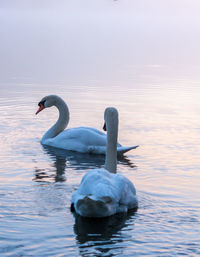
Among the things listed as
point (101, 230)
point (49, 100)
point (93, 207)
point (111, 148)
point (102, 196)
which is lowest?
point (101, 230)

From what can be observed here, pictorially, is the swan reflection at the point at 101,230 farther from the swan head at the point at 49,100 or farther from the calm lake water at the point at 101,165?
the swan head at the point at 49,100

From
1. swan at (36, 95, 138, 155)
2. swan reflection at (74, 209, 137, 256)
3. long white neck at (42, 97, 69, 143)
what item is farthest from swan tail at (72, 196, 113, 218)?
long white neck at (42, 97, 69, 143)

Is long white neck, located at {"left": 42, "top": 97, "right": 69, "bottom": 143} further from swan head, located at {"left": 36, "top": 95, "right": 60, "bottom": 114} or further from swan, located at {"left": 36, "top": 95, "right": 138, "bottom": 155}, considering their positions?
swan, located at {"left": 36, "top": 95, "right": 138, "bottom": 155}

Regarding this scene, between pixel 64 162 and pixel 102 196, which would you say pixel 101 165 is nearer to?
pixel 64 162

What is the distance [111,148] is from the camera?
9906 millimetres

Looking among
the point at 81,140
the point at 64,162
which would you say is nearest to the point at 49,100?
the point at 81,140

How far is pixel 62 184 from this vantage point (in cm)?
1056

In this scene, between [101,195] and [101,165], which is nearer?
[101,195]

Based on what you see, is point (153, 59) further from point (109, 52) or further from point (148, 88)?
point (148, 88)

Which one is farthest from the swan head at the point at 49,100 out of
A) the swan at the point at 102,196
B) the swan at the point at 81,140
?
the swan at the point at 102,196

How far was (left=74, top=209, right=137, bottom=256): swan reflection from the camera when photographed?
25.3 feet

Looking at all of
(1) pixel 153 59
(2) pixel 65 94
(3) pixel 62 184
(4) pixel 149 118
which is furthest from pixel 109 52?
(3) pixel 62 184

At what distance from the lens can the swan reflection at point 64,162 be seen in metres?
11.2

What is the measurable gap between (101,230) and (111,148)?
1.94m
